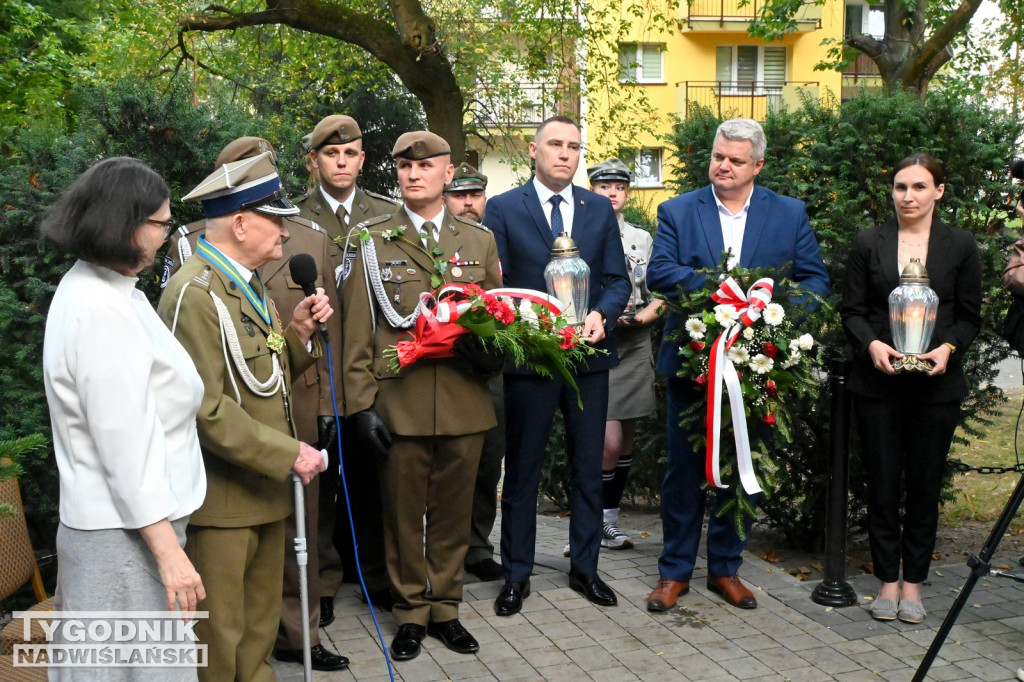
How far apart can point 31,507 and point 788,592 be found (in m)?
3.97

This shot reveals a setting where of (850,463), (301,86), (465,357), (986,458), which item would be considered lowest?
(986,458)

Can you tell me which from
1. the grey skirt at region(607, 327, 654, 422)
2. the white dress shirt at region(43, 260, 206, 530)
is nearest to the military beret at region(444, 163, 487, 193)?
the grey skirt at region(607, 327, 654, 422)

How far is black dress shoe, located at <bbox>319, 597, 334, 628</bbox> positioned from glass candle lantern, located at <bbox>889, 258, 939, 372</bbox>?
3.04m

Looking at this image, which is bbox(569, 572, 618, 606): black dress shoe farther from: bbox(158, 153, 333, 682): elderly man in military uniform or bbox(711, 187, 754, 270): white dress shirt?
bbox(158, 153, 333, 682): elderly man in military uniform

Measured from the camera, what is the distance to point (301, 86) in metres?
20.8

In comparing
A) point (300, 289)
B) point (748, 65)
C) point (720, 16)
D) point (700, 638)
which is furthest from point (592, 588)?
point (748, 65)

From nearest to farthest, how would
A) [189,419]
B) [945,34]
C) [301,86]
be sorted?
[189,419] → [945,34] → [301,86]

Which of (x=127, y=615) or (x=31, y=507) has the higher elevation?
(x=127, y=615)

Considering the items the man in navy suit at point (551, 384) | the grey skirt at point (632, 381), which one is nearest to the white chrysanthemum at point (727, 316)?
the man in navy suit at point (551, 384)

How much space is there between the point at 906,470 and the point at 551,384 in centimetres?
188

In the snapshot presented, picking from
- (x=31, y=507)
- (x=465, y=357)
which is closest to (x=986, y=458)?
(x=465, y=357)

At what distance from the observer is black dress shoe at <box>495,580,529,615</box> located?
5465 millimetres

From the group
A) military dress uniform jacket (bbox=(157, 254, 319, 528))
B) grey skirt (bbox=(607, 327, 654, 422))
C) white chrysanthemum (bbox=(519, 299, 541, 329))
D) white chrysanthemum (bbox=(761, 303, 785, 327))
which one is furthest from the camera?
grey skirt (bbox=(607, 327, 654, 422))

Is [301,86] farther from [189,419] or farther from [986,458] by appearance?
[189,419]
